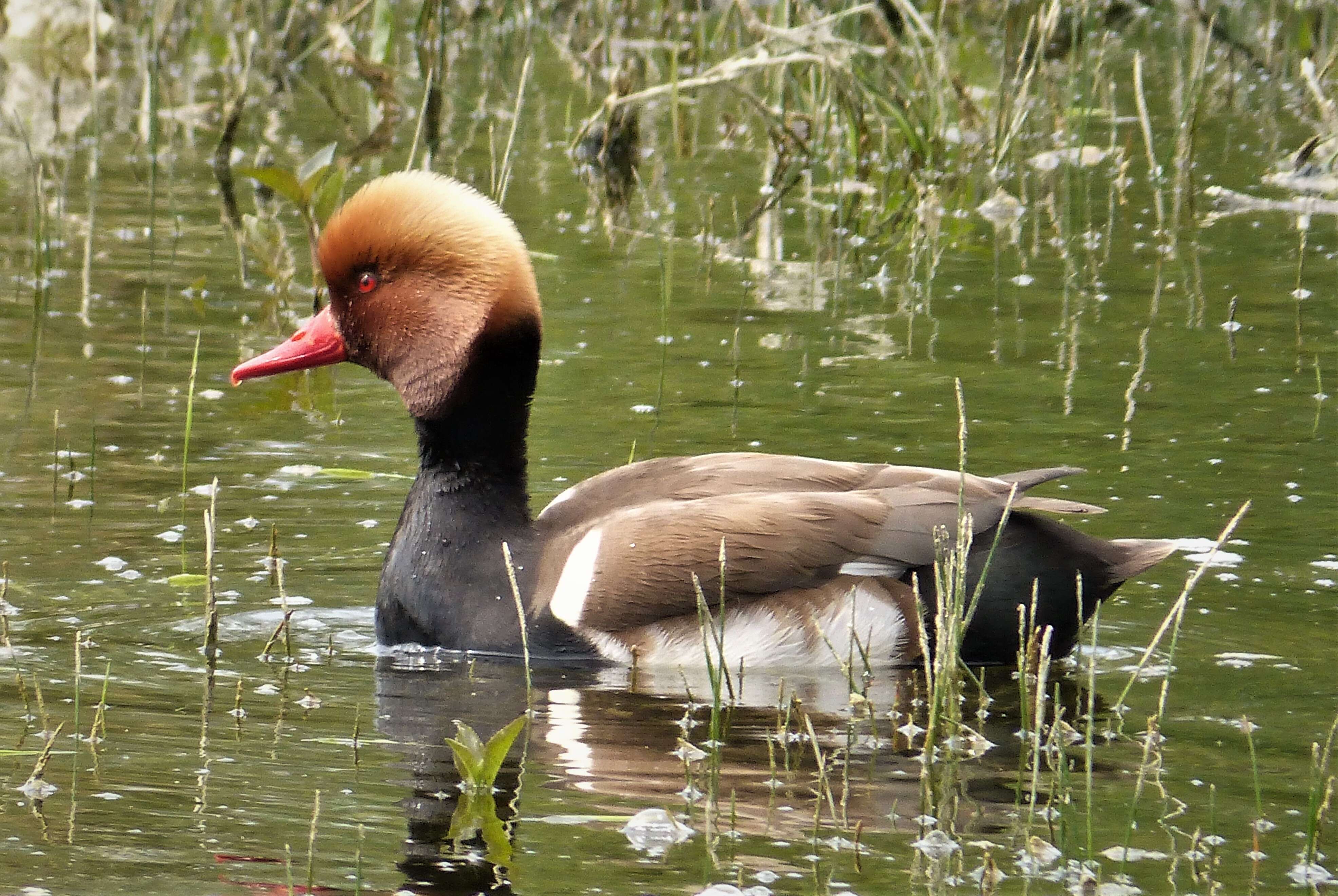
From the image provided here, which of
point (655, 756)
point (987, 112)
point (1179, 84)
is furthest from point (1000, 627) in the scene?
point (1179, 84)

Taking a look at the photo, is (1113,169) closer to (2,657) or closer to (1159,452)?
(1159,452)

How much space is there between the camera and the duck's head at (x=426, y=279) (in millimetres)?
6047

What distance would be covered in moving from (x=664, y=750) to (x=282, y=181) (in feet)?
15.9

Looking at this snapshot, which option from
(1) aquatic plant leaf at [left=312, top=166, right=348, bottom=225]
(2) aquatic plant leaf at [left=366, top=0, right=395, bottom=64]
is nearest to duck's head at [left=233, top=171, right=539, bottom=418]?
(1) aquatic plant leaf at [left=312, top=166, right=348, bottom=225]

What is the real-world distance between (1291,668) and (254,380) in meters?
5.15

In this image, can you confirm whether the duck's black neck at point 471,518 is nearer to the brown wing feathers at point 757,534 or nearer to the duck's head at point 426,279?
the duck's head at point 426,279

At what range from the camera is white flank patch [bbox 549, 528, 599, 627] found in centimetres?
573

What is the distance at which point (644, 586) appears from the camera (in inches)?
222

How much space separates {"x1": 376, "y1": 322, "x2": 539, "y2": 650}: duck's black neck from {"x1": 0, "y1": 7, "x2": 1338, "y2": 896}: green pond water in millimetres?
155

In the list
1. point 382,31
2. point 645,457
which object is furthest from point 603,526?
point 382,31

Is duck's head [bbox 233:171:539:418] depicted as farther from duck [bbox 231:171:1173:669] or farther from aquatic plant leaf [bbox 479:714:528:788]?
aquatic plant leaf [bbox 479:714:528:788]

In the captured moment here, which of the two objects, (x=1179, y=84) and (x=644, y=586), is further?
(x=1179, y=84)

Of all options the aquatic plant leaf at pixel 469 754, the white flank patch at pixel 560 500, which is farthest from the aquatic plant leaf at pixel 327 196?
the aquatic plant leaf at pixel 469 754

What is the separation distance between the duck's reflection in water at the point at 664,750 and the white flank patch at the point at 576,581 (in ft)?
0.52
